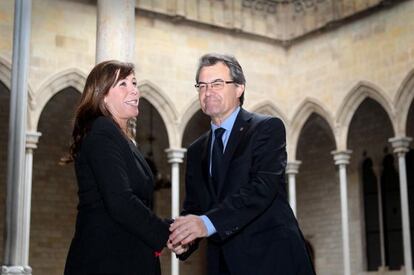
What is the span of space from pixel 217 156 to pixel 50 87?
9215 millimetres

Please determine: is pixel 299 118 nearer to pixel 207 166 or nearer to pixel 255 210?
pixel 207 166

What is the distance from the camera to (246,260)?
275cm

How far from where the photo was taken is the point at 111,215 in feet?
8.46

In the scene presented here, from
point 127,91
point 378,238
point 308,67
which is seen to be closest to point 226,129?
point 127,91

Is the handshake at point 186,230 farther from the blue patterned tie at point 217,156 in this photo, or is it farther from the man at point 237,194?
the blue patterned tie at point 217,156

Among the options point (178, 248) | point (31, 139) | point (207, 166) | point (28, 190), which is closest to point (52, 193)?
point (31, 139)

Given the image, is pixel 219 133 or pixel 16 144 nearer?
pixel 219 133

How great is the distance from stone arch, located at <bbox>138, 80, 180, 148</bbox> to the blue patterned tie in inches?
378

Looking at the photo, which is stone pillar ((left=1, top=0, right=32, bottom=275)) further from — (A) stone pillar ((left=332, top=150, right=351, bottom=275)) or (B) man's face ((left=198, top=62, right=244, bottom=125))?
(A) stone pillar ((left=332, top=150, right=351, bottom=275))

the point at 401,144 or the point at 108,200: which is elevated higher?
the point at 401,144

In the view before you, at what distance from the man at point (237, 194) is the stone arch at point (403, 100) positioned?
958 centimetres

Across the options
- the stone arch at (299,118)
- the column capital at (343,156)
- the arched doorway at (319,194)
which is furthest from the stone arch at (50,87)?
the arched doorway at (319,194)

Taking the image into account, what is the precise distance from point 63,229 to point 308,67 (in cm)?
612

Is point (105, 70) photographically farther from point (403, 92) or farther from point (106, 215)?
point (403, 92)
